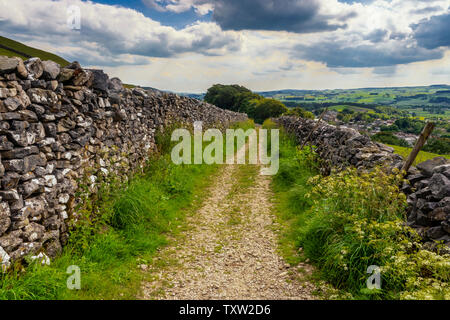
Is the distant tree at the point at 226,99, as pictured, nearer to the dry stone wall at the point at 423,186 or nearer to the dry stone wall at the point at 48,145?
the dry stone wall at the point at 423,186

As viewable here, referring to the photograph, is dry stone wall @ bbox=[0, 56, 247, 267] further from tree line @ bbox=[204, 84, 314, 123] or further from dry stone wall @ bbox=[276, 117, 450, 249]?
tree line @ bbox=[204, 84, 314, 123]

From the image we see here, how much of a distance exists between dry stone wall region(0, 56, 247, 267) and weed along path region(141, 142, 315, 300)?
2027 millimetres

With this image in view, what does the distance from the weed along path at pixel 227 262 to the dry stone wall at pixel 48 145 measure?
203 cm

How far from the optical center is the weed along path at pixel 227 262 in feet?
16.1

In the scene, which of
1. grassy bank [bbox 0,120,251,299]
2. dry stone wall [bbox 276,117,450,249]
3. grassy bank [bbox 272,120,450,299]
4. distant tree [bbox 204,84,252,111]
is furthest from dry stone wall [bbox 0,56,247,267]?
distant tree [bbox 204,84,252,111]

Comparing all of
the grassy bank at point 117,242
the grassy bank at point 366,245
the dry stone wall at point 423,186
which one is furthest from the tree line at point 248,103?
the grassy bank at point 366,245

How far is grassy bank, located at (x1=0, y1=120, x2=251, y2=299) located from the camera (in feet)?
13.4

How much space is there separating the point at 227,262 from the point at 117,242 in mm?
2291

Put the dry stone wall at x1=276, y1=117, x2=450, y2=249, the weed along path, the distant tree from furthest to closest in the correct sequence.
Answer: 1. the distant tree
2. the weed along path
3. the dry stone wall at x1=276, y1=117, x2=450, y2=249

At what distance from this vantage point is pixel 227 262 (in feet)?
19.5

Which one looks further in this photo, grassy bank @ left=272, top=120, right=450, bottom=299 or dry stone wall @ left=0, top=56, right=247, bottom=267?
dry stone wall @ left=0, top=56, right=247, bottom=267

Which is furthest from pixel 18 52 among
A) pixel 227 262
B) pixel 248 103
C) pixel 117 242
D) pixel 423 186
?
pixel 248 103

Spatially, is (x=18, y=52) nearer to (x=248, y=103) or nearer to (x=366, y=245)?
(x=366, y=245)

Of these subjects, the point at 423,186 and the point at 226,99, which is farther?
the point at 226,99
